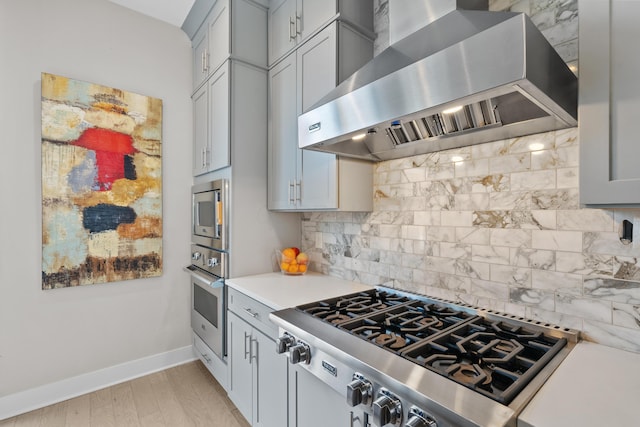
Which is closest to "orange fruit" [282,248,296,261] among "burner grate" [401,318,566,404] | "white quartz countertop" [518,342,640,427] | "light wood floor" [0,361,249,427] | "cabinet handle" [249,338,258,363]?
"cabinet handle" [249,338,258,363]

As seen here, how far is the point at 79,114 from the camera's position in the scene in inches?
93.0

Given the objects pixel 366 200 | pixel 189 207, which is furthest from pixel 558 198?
pixel 189 207

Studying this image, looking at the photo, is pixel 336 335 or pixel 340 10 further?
pixel 340 10

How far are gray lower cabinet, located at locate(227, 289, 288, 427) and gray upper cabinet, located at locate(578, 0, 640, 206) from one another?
1424 millimetres

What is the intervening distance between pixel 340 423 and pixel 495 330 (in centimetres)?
71

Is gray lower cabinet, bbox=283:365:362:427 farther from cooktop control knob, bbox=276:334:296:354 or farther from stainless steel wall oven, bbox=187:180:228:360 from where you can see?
stainless steel wall oven, bbox=187:180:228:360

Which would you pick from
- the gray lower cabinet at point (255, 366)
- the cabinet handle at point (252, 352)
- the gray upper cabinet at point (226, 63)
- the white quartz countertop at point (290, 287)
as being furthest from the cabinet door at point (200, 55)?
the cabinet handle at point (252, 352)

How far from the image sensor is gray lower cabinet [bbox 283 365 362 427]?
3.77ft

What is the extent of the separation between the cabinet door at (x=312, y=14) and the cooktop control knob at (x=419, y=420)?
1.91 m

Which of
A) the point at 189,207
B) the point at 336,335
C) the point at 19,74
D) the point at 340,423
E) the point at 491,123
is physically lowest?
the point at 340,423

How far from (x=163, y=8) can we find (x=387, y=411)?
3.21 meters

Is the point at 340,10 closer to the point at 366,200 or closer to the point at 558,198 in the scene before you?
the point at 366,200

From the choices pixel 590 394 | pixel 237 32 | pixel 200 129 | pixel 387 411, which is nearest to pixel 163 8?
pixel 237 32

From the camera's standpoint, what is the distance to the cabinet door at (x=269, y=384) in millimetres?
1542
